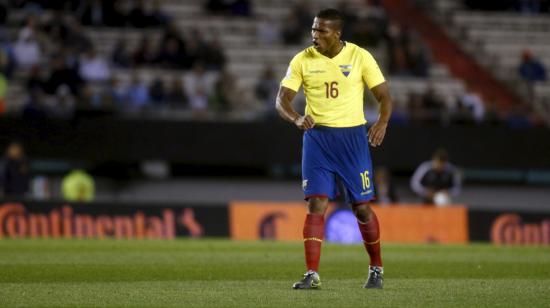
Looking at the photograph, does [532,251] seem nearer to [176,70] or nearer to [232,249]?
[232,249]

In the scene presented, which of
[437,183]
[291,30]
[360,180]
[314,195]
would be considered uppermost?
[360,180]

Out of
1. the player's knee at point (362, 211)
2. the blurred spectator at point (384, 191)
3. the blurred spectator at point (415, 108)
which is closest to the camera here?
the player's knee at point (362, 211)

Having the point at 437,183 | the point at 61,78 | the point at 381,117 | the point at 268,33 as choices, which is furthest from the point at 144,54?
the point at 381,117

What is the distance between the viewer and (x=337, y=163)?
37.0 ft

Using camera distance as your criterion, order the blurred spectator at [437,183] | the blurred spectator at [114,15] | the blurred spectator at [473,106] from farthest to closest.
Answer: the blurred spectator at [114,15] → the blurred spectator at [473,106] → the blurred spectator at [437,183]

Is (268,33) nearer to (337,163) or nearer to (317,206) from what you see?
(337,163)

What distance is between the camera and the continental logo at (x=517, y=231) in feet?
79.0

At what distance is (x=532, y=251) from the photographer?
18984mm

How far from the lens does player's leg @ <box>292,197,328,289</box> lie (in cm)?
1102

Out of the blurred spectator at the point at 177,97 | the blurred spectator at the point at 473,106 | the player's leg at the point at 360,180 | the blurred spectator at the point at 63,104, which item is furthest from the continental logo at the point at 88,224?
the player's leg at the point at 360,180

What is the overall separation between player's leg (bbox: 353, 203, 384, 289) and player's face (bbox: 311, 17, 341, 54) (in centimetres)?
146

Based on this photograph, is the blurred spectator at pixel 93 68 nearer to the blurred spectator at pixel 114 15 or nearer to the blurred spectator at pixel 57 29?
the blurred spectator at pixel 57 29

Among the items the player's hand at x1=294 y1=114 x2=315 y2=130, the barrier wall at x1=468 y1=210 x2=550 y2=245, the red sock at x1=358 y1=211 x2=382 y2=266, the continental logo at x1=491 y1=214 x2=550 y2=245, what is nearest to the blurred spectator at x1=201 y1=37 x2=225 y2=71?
the barrier wall at x1=468 y1=210 x2=550 y2=245

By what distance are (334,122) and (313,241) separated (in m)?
1.09
